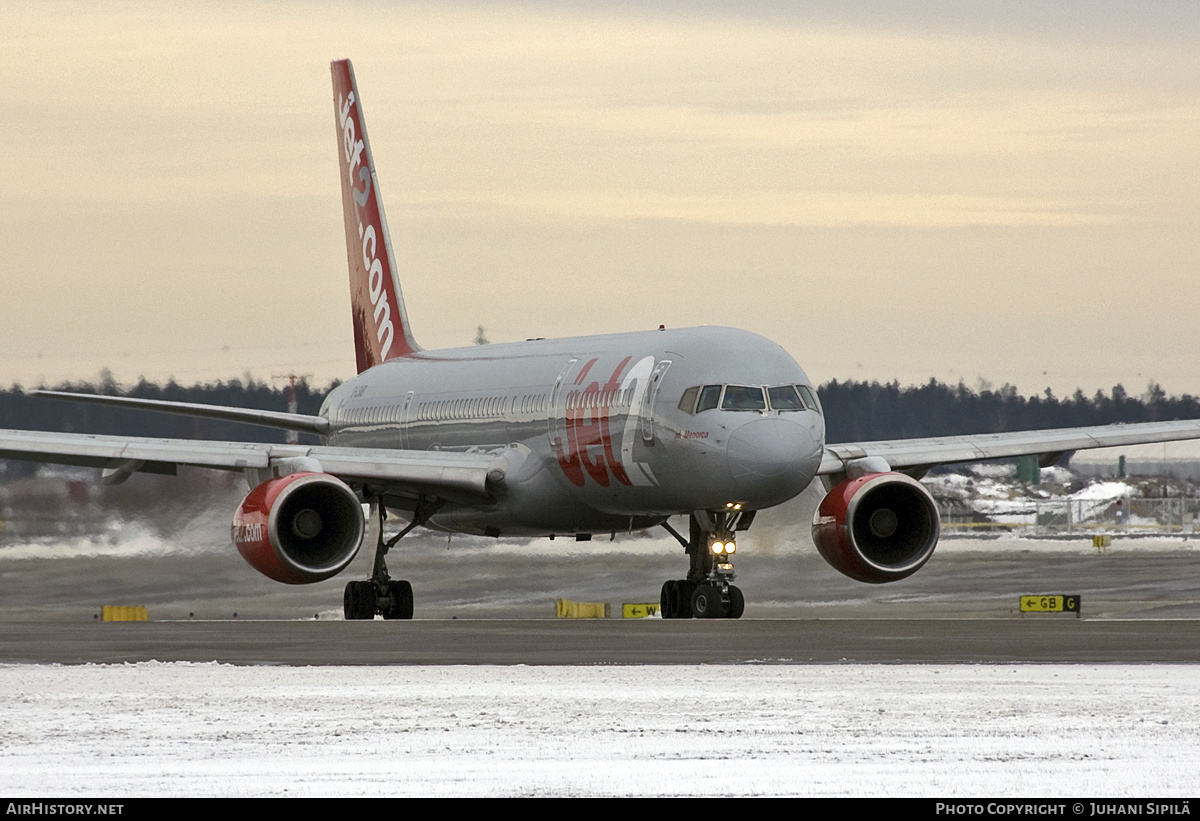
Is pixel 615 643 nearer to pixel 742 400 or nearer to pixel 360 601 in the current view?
pixel 742 400

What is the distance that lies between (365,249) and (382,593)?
9.99 metres

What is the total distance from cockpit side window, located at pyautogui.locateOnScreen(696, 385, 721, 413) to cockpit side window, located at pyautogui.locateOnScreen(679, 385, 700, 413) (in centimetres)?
8

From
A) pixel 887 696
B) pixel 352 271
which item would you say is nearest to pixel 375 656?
pixel 887 696

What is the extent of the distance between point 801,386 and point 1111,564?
2364 cm

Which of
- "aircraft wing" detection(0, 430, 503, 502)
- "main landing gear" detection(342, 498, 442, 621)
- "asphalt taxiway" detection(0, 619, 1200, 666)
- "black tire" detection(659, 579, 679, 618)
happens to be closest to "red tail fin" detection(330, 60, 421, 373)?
"main landing gear" detection(342, 498, 442, 621)

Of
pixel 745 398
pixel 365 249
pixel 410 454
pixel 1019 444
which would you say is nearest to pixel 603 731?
→ pixel 745 398

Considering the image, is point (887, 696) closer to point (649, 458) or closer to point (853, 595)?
point (649, 458)

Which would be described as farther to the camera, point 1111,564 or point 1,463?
point 1111,564

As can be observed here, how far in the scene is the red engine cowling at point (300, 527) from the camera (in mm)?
27422

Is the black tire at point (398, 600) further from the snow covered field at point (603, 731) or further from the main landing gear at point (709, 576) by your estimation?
the snow covered field at point (603, 731)

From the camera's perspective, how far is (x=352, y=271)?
41156 millimetres

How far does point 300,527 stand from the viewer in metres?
28.2

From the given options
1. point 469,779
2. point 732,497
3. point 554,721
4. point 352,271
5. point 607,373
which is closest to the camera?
point 469,779

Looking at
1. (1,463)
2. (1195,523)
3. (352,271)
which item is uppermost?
(352,271)
